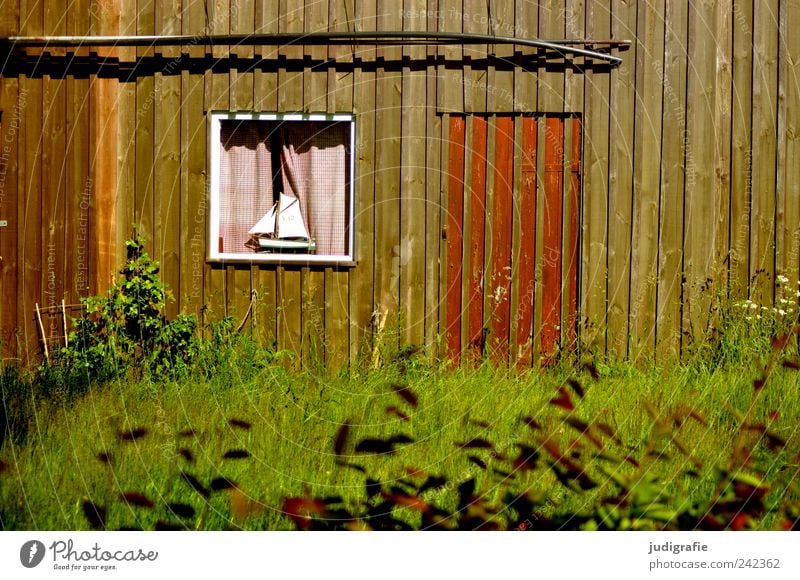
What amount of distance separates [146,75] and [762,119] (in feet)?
18.7

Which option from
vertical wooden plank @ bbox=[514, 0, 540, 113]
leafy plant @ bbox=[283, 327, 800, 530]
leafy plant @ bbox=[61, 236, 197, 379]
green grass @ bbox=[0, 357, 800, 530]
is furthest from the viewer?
vertical wooden plank @ bbox=[514, 0, 540, 113]

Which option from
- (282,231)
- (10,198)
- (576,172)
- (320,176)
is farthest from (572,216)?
(10,198)

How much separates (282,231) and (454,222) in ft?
5.34

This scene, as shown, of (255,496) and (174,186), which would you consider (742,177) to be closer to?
(174,186)

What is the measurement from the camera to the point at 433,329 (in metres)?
8.32

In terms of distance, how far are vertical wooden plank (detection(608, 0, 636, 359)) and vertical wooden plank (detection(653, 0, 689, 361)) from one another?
0.85 ft

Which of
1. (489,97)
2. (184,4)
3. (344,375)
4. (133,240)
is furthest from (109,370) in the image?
(489,97)

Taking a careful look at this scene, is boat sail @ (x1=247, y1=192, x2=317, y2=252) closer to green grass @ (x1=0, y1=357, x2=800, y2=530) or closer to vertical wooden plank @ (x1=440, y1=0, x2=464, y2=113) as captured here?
green grass @ (x1=0, y1=357, x2=800, y2=530)

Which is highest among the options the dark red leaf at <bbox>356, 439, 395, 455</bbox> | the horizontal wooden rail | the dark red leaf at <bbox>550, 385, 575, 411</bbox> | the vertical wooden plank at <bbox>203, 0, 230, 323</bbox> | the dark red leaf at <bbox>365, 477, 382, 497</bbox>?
the horizontal wooden rail

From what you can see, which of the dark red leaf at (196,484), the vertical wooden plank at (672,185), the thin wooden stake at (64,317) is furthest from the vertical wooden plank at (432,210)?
the dark red leaf at (196,484)

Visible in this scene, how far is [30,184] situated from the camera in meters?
8.50

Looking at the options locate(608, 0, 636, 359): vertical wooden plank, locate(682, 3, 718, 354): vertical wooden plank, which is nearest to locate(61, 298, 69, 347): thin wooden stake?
locate(608, 0, 636, 359): vertical wooden plank

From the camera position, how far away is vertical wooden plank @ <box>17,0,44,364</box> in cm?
847

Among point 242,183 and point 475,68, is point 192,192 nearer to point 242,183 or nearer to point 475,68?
point 242,183
